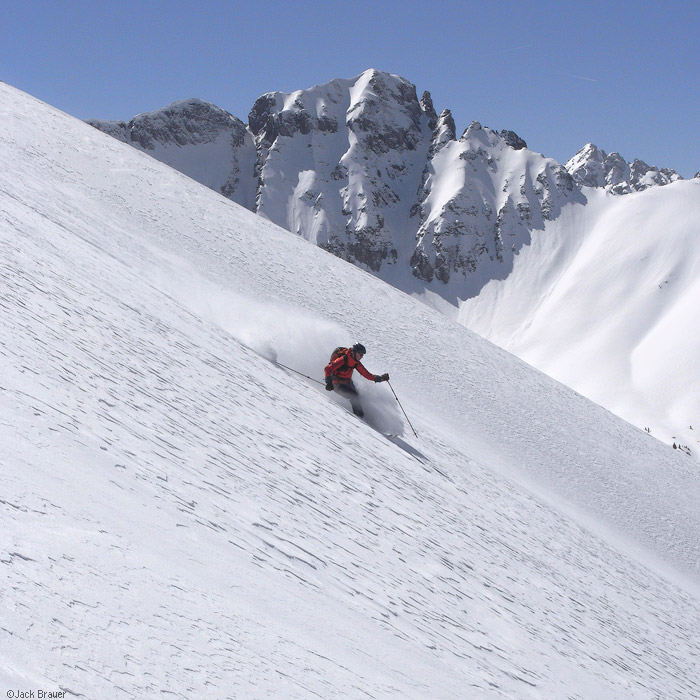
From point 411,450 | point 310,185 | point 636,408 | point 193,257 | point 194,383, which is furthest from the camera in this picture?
point 310,185

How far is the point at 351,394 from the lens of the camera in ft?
43.1

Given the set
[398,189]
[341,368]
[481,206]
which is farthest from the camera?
[398,189]

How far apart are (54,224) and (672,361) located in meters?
106

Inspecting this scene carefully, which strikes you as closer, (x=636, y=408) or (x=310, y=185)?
(x=636, y=408)

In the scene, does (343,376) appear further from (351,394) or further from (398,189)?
(398,189)

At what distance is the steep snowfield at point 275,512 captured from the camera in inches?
150

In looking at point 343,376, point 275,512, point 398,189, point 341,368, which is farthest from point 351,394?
point 398,189

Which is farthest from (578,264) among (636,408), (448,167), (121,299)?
(121,299)

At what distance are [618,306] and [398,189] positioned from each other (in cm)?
8013

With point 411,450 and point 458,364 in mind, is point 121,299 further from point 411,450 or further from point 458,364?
point 458,364

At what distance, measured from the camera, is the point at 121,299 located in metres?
11.3

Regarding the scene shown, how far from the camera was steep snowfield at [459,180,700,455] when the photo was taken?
101062 mm

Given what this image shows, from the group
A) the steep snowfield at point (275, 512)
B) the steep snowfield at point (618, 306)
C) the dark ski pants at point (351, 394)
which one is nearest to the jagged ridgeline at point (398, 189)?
the steep snowfield at point (618, 306)

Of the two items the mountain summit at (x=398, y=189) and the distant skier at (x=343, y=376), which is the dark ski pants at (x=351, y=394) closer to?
the distant skier at (x=343, y=376)
